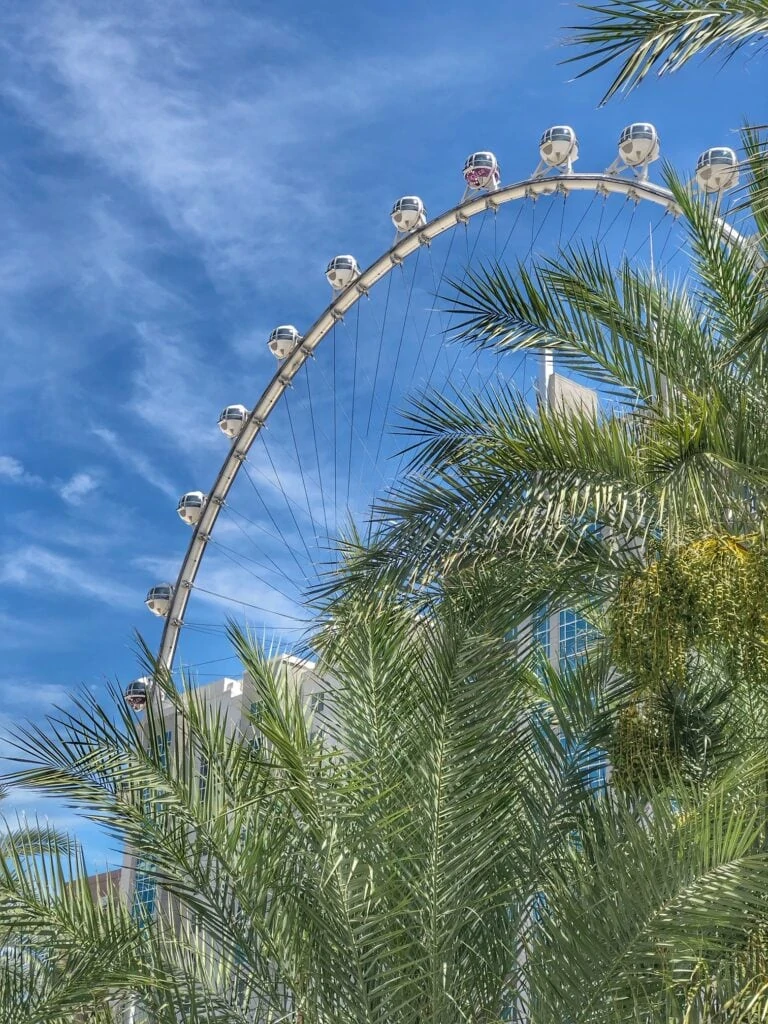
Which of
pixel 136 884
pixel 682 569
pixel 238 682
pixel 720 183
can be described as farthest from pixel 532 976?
pixel 238 682

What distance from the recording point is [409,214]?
21859 millimetres

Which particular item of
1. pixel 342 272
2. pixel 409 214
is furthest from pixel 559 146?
pixel 342 272

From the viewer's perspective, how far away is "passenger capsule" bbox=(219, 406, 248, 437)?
23641mm

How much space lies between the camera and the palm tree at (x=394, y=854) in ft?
23.5

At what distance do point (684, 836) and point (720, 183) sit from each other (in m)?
9.66

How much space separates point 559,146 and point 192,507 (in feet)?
28.6

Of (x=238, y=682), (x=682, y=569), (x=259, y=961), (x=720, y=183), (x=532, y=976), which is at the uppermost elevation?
(x=238, y=682)

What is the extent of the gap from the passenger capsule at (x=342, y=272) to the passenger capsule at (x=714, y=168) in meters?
8.19

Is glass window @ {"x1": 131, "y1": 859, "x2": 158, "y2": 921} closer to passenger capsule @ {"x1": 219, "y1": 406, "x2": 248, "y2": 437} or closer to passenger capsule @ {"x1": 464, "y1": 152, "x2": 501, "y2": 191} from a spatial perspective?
passenger capsule @ {"x1": 464, "y1": 152, "x2": 501, "y2": 191}

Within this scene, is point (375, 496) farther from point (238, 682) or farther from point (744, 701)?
point (238, 682)

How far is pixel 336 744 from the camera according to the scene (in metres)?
9.70

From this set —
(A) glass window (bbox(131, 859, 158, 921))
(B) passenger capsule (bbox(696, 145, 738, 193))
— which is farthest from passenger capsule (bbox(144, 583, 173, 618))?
(A) glass window (bbox(131, 859, 158, 921))

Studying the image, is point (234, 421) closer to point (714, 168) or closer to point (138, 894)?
point (714, 168)

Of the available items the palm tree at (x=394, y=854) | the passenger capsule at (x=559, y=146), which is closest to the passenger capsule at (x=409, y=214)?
the passenger capsule at (x=559, y=146)
